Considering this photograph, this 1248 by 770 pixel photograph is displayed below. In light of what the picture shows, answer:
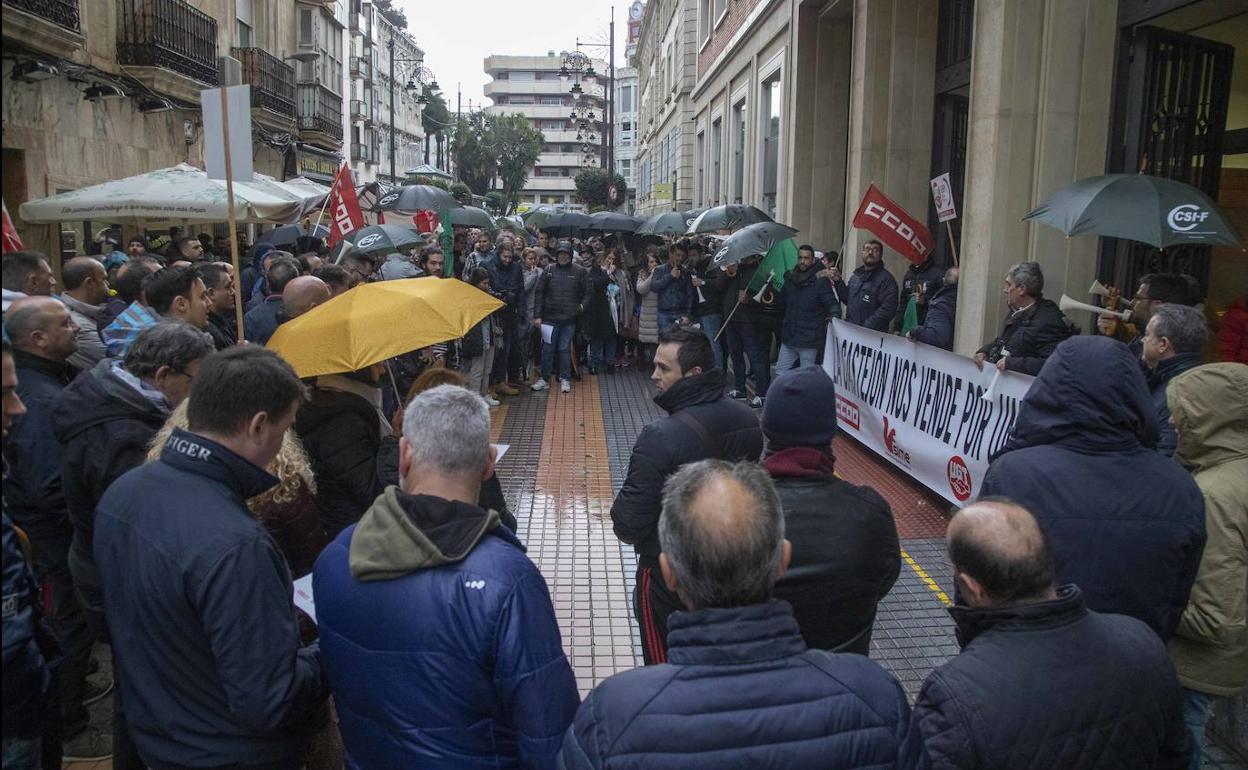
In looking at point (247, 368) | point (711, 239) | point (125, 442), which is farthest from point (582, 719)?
point (711, 239)

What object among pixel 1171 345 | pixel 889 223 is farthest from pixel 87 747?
pixel 889 223

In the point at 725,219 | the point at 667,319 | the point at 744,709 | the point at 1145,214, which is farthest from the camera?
the point at 667,319

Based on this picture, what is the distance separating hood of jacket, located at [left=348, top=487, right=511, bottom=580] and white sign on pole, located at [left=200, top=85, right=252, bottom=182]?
3734mm

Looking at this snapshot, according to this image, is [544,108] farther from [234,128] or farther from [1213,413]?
[1213,413]

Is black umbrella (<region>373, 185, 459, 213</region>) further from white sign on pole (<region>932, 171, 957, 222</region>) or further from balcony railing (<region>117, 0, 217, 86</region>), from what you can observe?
white sign on pole (<region>932, 171, 957, 222</region>)

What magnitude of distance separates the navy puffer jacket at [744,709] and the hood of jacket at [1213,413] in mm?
2082

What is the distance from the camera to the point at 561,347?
13.4 meters

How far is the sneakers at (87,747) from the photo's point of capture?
4.02 meters

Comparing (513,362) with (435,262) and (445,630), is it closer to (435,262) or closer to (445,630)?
(435,262)

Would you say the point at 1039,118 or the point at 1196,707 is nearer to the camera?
the point at 1196,707

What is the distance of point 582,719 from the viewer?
5.91 ft

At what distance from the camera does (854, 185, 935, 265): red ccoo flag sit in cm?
955

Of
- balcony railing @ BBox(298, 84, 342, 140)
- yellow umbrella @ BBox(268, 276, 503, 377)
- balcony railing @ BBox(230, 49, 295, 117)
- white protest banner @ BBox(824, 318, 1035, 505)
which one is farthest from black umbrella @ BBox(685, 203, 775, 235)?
balcony railing @ BBox(298, 84, 342, 140)

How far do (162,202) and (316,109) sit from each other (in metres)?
18.9
